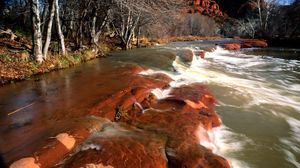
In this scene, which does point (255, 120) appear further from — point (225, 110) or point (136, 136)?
point (136, 136)

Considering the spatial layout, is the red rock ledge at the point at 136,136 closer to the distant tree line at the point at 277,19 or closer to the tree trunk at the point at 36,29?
the tree trunk at the point at 36,29

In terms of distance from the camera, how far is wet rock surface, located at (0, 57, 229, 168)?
4789mm

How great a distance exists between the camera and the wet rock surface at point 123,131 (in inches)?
189

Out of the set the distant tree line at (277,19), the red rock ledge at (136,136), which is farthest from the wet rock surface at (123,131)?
the distant tree line at (277,19)

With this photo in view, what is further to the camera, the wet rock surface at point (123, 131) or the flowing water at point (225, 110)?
the flowing water at point (225, 110)

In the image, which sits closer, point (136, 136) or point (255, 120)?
point (136, 136)

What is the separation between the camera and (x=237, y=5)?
12625 centimetres

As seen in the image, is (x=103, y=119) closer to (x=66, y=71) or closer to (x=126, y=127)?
(x=126, y=127)

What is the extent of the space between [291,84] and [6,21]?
70.2 ft

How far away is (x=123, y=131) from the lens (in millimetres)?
6023

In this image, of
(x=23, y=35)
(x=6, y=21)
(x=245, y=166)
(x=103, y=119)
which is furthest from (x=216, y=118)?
(x=6, y=21)

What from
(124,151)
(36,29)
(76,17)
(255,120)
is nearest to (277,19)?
(76,17)

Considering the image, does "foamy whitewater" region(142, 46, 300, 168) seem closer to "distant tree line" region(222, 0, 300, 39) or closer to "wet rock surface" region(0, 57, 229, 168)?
"wet rock surface" region(0, 57, 229, 168)

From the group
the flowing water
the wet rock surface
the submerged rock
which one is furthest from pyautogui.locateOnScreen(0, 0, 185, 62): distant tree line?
the submerged rock
